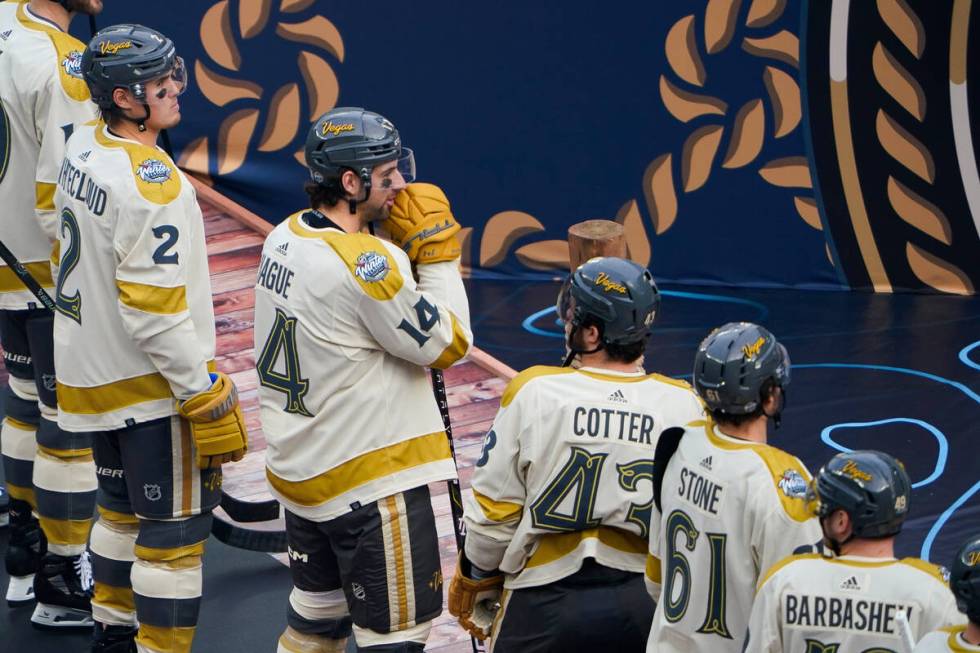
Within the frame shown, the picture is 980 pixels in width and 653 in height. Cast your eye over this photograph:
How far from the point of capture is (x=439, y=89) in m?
6.27

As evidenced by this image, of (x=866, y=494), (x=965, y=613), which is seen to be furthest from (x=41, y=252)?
(x=965, y=613)

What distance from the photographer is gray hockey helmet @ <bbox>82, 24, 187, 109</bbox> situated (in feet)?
11.5

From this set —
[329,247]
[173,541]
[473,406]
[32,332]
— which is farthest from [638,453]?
[473,406]

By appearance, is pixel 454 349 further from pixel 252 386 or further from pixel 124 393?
pixel 252 386

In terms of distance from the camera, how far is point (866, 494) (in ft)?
8.41

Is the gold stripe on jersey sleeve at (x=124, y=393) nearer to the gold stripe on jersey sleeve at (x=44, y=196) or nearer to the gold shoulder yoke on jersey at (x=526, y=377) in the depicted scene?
the gold stripe on jersey sleeve at (x=44, y=196)

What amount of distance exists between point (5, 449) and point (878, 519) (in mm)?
2748

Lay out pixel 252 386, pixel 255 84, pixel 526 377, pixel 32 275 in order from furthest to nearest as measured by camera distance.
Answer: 1. pixel 255 84
2. pixel 252 386
3. pixel 32 275
4. pixel 526 377

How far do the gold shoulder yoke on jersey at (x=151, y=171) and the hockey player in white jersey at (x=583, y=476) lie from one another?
103cm

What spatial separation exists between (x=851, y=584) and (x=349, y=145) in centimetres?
141

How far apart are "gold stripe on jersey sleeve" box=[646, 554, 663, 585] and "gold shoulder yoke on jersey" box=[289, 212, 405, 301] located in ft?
2.55

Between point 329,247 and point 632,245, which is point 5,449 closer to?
point 329,247

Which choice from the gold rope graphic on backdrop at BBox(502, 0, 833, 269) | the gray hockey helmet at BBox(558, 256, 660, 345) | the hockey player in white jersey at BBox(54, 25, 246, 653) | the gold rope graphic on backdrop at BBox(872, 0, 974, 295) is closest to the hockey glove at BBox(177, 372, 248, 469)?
the hockey player in white jersey at BBox(54, 25, 246, 653)

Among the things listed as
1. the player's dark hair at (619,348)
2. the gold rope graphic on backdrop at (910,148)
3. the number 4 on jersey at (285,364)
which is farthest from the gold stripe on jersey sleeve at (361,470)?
the gold rope graphic on backdrop at (910,148)
